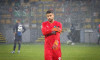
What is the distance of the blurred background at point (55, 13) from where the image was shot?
25.6 m

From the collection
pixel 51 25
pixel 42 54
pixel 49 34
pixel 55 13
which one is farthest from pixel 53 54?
pixel 55 13

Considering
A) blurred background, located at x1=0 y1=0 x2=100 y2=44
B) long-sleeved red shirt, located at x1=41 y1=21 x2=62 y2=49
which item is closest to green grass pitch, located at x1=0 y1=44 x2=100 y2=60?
long-sleeved red shirt, located at x1=41 y1=21 x2=62 y2=49

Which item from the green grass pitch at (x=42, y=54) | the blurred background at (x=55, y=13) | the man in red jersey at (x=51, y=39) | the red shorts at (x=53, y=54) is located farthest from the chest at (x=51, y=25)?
the blurred background at (x=55, y=13)

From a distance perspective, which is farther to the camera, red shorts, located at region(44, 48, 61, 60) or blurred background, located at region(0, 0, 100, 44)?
blurred background, located at region(0, 0, 100, 44)

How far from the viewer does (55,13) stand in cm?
2764

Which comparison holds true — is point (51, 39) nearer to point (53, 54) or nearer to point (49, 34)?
point (49, 34)

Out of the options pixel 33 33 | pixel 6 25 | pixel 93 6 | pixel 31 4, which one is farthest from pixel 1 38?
pixel 93 6

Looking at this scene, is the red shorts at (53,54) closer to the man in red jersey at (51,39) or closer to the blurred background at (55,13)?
the man in red jersey at (51,39)

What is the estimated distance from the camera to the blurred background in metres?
25.6

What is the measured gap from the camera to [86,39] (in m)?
25.5

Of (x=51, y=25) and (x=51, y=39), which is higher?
(x=51, y=25)

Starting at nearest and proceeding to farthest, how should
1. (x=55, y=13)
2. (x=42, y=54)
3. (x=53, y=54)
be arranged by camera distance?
(x=53, y=54) → (x=42, y=54) → (x=55, y=13)

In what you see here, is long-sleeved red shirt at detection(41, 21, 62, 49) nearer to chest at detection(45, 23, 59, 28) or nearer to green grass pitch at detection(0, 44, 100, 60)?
chest at detection(45, 23, 59, 28)

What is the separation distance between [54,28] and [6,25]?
21799 mm
